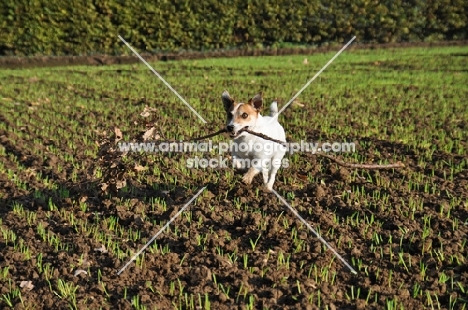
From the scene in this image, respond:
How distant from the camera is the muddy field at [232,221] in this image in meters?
4.27

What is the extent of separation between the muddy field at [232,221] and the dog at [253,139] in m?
0.26

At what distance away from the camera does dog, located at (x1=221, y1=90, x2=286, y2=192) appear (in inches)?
231

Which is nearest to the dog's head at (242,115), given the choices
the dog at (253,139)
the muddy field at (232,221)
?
the dog at (253,139)

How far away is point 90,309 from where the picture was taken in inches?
159

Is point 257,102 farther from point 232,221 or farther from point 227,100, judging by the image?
point 232,221

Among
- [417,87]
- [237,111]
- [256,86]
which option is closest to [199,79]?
[256,86]

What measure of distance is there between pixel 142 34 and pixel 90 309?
18.5 m

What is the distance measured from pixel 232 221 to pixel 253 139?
94 cm

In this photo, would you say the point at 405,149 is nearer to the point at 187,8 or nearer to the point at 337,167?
the point at 337,167

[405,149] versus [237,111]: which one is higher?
[237,111]

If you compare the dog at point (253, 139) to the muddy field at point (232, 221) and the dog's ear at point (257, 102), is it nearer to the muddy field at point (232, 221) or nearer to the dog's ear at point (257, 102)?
the dog's ear at point (257, 102)

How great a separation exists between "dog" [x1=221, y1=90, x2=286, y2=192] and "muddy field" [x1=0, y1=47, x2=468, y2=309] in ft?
0.84

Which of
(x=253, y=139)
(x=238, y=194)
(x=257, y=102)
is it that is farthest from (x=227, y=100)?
(x=238, y=194)

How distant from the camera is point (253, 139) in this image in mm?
6090
